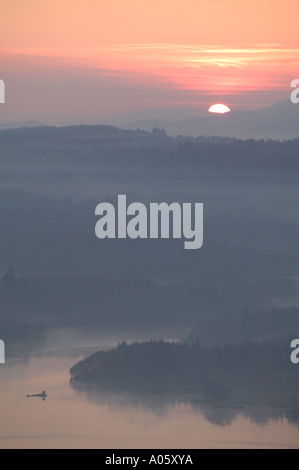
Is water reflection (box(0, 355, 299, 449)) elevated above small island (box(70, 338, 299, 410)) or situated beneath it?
situated beneath

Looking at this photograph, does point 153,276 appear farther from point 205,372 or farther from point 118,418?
point 118,418

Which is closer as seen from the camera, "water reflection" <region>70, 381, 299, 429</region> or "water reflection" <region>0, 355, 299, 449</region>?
"water reflection" <region>0, 355, 299, 449</region>

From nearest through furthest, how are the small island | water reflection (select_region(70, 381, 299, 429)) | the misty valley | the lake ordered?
the lake
water reflection (select_region(70, 381, 299, 429))
the small island
the misty valley

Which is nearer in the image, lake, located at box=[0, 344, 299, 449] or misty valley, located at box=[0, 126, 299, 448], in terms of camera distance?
lake, located at box=[0, 344, 299, 449]

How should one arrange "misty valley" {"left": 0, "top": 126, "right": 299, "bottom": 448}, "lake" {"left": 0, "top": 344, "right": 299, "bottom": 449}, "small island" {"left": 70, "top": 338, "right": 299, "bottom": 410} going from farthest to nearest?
"misty valley" {"left": 0, "top": 126, "right": 299, "bottom": 448} < "small island" {"left": 70, "top": 338, "right": 299, "bottom": 410} < "lake" {"left": 0, "top": 344, "right": 299, "bottom": 449}

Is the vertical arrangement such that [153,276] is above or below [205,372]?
above

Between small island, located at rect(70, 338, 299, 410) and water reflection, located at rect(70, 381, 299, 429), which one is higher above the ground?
small island, located at rect(70, 338, 299, 410)

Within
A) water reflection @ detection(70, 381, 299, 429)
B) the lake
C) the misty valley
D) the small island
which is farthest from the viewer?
the misty valley

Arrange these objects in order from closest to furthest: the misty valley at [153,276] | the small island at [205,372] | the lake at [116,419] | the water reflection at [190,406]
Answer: the lake at [116,419] → the water reflection at [190,406] → the small island at [205,372] → the misty valley at [153,276]

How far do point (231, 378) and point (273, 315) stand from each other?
15307mm

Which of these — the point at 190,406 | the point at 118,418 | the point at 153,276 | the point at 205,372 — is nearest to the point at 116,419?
the point at 118,418

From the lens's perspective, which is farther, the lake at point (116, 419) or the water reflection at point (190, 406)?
the water reflection at point (190, 406)

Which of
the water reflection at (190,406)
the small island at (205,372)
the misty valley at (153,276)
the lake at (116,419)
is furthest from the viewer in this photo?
the misty valley at (153,276)
